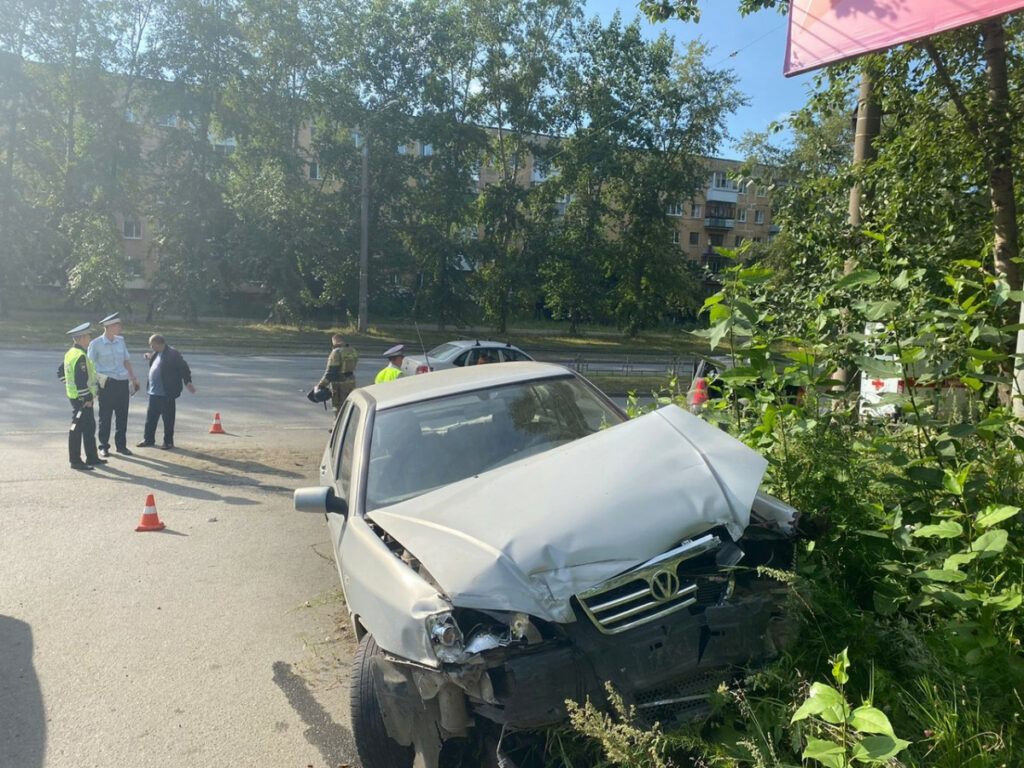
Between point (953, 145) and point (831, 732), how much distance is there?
7.14 metres

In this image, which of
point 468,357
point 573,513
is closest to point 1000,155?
point 573,513

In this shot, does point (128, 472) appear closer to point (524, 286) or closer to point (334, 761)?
point (334, 761)

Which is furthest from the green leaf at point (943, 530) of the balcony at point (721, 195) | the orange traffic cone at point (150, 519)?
the balcony at point (721, 195)

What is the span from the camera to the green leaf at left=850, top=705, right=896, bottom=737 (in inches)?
87.0

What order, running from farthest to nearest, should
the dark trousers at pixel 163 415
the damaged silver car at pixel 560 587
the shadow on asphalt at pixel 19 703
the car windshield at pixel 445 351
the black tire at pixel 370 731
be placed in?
the car windshield at pixel 445 351
the dark trousers at pixel 163 415
the shadow on asphalt at pixel 19 703
the black tire at pixel 370 731
the damaged silver car at pixel 560 587

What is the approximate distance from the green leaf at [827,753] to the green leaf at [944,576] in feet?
3.42

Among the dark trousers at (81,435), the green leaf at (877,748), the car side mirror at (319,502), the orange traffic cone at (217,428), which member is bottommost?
the orange traffic cone at (217,428)

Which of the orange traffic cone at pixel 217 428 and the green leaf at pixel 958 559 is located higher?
the green leaf at pixel 958 559

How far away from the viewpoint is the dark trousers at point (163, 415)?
34.9ft

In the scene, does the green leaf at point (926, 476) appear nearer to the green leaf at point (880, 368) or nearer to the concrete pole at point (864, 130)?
the green leaf at point (880, 368)

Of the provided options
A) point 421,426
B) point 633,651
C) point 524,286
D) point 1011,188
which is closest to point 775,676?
point 633,651

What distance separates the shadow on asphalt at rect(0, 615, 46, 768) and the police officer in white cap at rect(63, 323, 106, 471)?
478 cm

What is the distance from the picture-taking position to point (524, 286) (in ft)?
126

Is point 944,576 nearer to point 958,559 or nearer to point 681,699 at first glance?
point 958,559
